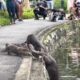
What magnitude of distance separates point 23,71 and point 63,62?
692 cm

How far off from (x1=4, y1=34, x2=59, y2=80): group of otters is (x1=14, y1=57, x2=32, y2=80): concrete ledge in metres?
0.35

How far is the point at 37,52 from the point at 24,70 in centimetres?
190

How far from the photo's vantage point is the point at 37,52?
446 inches

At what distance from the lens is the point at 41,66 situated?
404 inches

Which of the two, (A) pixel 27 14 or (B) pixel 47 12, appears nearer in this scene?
(B) pixel 47 12

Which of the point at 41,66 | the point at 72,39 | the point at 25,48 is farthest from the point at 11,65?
the point at 72,39

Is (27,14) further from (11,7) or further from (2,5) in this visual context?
(11,7)

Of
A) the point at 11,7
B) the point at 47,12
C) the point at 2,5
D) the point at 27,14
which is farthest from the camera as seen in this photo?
the point at 27,14

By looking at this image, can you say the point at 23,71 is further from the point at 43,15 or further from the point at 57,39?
the point at 43,15

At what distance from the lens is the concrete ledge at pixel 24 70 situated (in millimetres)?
8750

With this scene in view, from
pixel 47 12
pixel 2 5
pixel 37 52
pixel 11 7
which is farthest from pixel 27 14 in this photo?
pixel 37 52

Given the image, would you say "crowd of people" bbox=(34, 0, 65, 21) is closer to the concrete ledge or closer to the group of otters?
the group of otters

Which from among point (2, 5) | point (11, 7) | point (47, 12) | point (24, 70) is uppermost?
point (24, 70)

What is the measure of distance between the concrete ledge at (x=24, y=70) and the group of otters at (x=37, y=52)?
35cm
